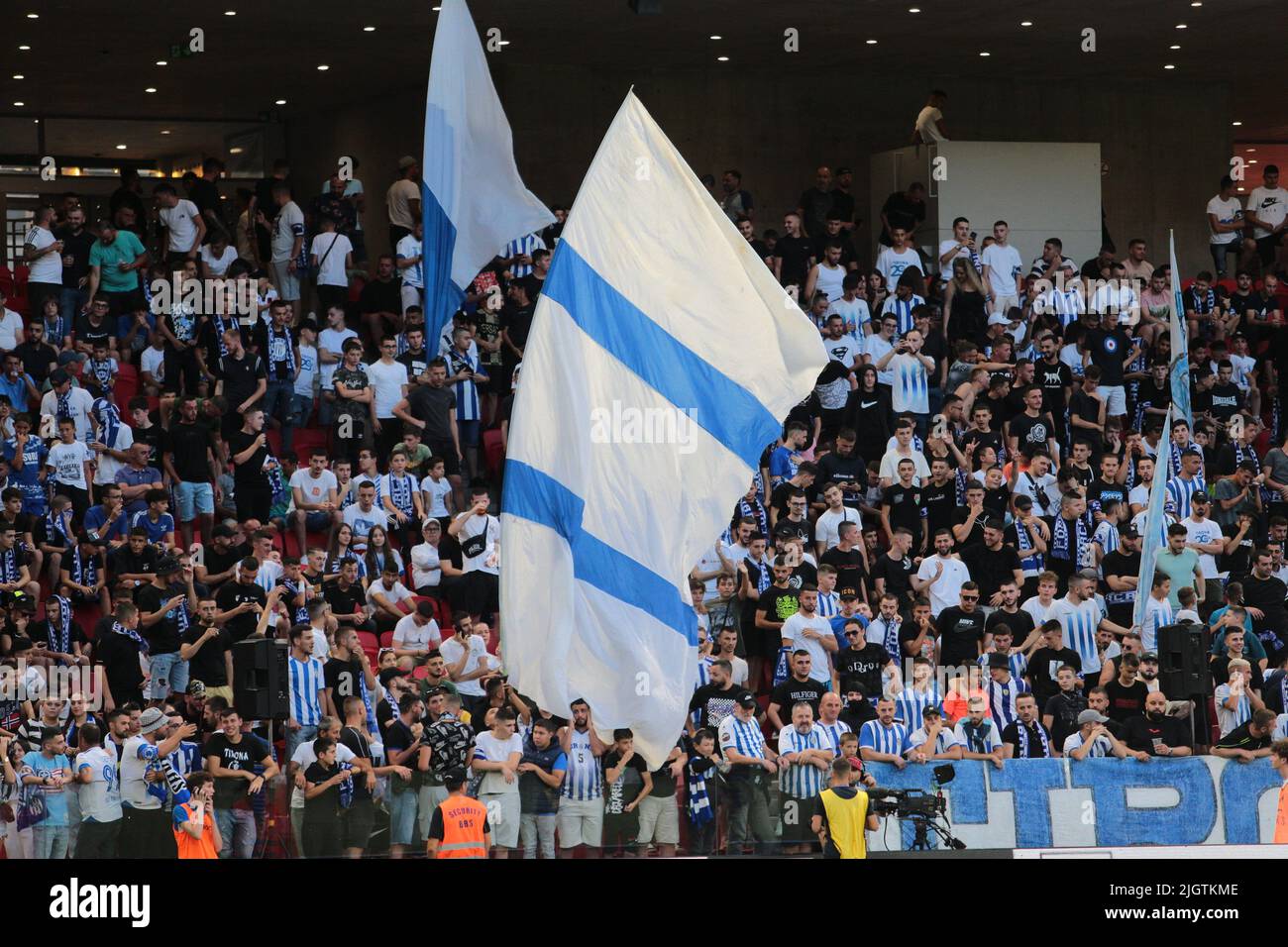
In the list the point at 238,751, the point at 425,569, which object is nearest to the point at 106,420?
the point at 425,569

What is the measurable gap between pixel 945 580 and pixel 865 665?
2.12 meters

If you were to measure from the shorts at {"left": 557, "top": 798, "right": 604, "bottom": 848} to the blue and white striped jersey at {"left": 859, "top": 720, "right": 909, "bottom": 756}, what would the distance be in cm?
248

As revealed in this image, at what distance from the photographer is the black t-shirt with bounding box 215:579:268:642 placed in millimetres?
17328

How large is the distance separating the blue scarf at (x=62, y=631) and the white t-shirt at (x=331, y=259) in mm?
7509

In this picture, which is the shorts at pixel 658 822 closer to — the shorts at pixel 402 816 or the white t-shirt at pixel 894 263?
the shorts at pixel 402 816

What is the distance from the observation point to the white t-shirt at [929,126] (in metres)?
28.7

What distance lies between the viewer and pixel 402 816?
13.3 m

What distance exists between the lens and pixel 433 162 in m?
12.7

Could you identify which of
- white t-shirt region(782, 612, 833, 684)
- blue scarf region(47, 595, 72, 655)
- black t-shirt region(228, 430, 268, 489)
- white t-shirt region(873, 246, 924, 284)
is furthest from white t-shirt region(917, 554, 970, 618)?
blue scarf region(47, 595, 72, 655)

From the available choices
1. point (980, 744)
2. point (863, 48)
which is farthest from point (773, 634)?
point (863, 48)

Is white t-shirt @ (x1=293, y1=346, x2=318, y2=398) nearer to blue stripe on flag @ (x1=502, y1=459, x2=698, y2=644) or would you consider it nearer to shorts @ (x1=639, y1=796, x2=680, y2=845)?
shorts @ (x1=639, y1=796, x2=680, y2=845)

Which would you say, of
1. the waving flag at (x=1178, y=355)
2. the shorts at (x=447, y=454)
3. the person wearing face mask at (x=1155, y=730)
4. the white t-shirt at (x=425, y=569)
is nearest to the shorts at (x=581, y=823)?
the person wearing face mask at (x=1155, y=730)

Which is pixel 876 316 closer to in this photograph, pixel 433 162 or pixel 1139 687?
pixel 1139 687

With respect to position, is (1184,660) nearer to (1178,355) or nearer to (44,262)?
(1178,355)
